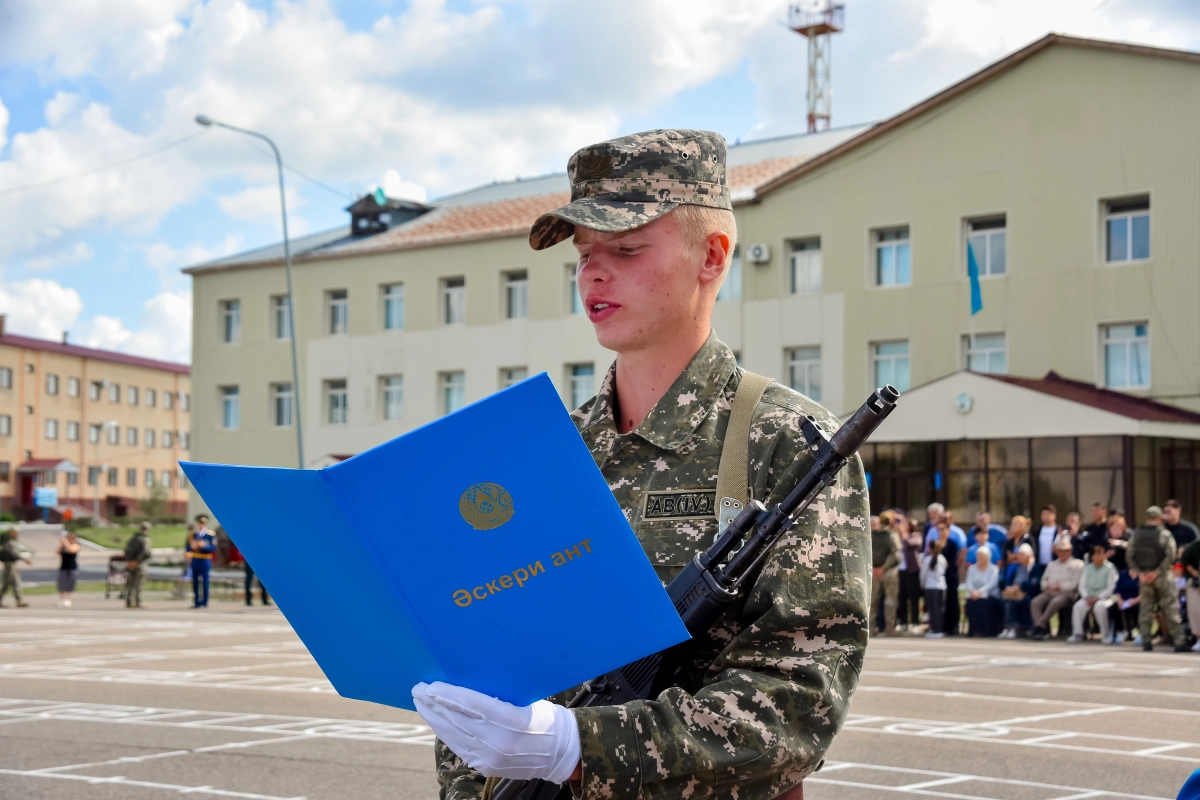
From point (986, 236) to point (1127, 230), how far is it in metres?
3.41

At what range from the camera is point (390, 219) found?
4947 centimetres

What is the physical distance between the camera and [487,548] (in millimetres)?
1863

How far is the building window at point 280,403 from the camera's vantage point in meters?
49.5

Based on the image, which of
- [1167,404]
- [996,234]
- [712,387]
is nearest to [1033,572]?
[1167,404]

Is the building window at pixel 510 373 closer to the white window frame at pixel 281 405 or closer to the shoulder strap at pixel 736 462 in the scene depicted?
the white window frame at pixel 281 405

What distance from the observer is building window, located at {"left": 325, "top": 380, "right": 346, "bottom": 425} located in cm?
4756

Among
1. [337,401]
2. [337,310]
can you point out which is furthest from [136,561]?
[337,310]

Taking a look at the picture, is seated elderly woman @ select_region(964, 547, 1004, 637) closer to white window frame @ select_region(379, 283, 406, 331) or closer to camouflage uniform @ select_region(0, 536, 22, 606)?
camouflage uniform @ select_region(0, 536, 22, 606)

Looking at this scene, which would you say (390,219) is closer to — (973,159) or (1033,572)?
(973,159)

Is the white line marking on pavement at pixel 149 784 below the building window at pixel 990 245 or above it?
below

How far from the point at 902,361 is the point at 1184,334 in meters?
7.13

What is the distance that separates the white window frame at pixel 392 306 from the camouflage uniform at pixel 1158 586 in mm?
31008

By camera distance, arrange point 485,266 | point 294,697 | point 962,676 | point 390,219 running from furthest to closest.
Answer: point 390,219 → point 485,266 → point 962,676 → point 294,697

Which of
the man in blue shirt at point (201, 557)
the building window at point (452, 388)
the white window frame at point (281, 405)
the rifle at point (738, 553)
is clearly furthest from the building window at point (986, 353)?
the rifle at point (738, 553)
